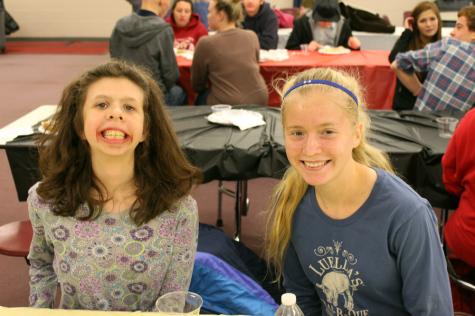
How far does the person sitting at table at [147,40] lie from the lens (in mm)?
3953

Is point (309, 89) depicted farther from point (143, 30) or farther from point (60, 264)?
point (143, 30)

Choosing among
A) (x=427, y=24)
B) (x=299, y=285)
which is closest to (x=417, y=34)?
(x=427, y=24)

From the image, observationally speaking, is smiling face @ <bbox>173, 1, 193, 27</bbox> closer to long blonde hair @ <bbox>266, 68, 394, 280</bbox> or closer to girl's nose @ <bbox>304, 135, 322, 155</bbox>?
long blonde hair @ <bbox>266, 68, 394, 280</bbox>

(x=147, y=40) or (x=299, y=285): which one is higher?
(x=147, y=40)

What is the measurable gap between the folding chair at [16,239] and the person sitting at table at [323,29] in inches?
134

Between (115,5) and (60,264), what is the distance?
32.8ft

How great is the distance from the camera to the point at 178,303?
1.33 meters

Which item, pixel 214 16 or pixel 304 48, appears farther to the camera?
pixel 304 48

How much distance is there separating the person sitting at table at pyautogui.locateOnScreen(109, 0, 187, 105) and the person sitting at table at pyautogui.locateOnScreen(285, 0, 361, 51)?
1.61 meters

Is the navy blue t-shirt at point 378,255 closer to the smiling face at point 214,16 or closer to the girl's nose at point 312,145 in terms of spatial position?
the girl's nose at point 312,145

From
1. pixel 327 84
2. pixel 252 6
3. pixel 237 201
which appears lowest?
pixel 237 201

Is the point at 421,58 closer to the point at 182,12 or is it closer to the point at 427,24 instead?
the point at 427,24

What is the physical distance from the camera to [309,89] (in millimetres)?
1411

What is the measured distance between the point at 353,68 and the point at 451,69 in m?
1.13
